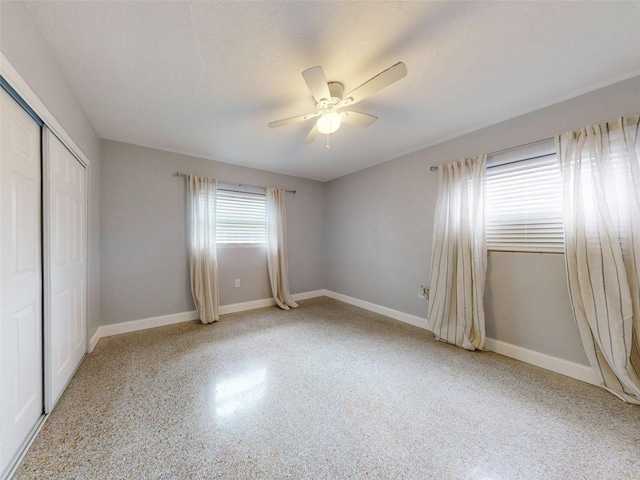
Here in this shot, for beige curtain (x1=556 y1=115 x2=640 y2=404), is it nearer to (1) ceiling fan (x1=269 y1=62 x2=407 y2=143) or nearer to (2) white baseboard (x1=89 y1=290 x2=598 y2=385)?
(2) white baseboard (x1=89 y1=290 x2=598 y2=385)

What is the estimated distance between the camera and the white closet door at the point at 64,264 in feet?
4.98

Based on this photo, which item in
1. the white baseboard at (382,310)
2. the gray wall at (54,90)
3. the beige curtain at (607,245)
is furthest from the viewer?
the white baseboard at (382,310)

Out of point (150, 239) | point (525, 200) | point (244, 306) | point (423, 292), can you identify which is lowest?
point (244, 306)

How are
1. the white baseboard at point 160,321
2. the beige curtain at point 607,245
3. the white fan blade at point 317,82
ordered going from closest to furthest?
the white fan blade at point 317,82 < the beige curtain at point 607,245 < the white baseboard at point 160,321

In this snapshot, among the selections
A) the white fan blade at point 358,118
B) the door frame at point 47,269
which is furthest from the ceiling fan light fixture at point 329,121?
the door frame at point 47,269

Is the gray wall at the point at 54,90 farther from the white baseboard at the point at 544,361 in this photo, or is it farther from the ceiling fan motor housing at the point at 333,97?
the white baseboard at the point at 544,361

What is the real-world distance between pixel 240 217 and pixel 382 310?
2637mm

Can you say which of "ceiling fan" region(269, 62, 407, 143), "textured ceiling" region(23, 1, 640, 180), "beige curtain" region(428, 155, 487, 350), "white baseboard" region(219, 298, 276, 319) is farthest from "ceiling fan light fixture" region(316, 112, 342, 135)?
"white baseboard" region(219, 298, 276, 319)

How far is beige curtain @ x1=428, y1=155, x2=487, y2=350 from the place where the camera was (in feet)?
7.78

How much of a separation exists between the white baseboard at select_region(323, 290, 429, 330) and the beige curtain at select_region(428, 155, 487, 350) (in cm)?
32

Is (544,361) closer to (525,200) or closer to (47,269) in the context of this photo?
(525,200)

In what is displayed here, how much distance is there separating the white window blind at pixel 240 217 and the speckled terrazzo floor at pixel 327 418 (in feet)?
5.47

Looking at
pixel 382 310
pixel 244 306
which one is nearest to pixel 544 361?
pixel 382 310

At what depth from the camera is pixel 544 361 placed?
2066 millimetres
